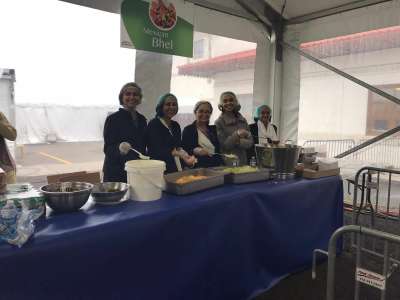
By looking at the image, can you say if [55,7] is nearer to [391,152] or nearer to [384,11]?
[384,11]

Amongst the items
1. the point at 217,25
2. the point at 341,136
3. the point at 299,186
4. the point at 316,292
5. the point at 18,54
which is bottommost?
the point at 316,292

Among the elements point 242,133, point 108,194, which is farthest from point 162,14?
point 108,194

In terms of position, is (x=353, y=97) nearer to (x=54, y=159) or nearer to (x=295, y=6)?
(x=295, y=6)

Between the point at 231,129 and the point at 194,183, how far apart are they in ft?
3.79

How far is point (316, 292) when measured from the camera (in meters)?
2.23

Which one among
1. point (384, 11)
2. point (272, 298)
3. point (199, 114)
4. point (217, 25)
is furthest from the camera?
point (217, 25)

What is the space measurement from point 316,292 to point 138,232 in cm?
146

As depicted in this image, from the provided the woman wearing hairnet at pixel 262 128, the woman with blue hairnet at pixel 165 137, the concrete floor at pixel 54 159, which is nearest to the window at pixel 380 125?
the woman wearing hairnet at pixel 262 128

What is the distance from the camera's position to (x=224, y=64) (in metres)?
4.47

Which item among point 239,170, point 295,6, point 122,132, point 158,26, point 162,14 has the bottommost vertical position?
point 239,170

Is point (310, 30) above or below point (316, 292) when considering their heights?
above

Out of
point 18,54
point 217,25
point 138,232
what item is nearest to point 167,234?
point 138,232

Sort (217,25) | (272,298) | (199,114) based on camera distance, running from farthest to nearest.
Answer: (217,25) → (199,114) → (272,298)

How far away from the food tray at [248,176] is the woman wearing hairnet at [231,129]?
0.54 m
